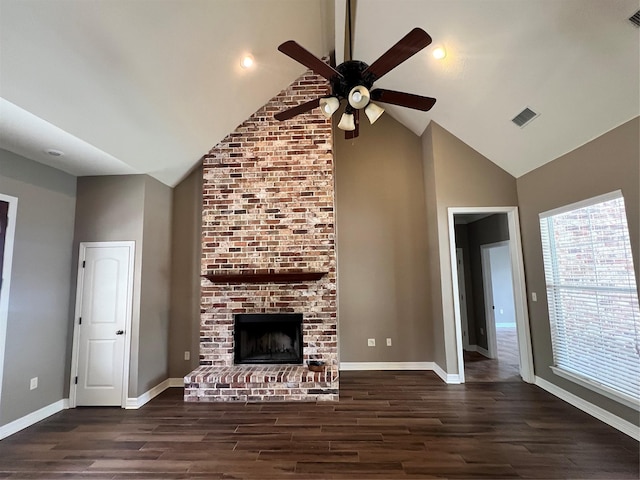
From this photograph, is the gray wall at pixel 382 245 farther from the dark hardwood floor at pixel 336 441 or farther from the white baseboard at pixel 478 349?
the white baseboard at pixel 478 349

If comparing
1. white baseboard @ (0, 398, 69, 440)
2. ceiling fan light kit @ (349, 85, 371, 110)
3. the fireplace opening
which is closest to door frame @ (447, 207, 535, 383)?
the fireplace opening

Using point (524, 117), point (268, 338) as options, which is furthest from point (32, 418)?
point (524, 117)

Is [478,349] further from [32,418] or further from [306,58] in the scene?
[32,418]

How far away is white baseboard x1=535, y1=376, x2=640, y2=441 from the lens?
2.72 metres

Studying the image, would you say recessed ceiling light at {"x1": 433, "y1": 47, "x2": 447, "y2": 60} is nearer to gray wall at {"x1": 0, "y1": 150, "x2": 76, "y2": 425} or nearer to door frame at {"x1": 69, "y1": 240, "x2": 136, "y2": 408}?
door frame at {"x1": 69, "y1": 240, "x2": 136, "y2": 408}

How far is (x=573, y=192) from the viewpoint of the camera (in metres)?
3.34

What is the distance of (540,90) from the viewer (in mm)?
3062

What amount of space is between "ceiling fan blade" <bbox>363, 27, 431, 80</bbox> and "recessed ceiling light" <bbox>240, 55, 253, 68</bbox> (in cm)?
176

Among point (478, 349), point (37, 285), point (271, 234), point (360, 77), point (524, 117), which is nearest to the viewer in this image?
point (360, 77)

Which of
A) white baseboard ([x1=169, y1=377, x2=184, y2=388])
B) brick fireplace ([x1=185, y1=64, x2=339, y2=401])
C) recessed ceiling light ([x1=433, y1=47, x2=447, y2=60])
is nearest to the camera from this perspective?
recessed ceiling light ([x1=433, y1=47, x2=447, y2=60])

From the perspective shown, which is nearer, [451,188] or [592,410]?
[592,410]

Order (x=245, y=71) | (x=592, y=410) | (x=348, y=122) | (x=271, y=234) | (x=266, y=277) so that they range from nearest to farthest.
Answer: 1. (x=348, y=122)
2. (x=592, y=410)
3. (x=245, y=71)
4. (x=266, y=277)
5. (x=271, y=234)

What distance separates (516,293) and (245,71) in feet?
14.9

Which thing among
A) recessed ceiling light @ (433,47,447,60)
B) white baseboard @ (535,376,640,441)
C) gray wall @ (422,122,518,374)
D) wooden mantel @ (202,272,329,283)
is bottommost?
→ white baseboard @ (535,376,640,441)
